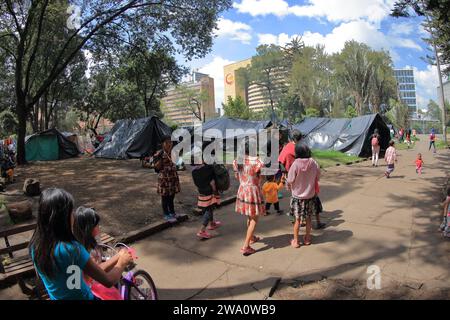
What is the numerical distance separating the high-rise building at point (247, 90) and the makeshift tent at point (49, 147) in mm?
53310

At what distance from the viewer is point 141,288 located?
3.37 metres

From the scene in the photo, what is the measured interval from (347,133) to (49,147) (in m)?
17.1

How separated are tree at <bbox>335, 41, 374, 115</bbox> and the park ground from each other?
3725 centimetres

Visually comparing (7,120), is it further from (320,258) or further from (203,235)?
(320,258)

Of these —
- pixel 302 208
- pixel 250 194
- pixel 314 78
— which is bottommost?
pixel 302 208

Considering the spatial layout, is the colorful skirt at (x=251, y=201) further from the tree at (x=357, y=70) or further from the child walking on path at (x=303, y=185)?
the tree at (x=357, y=70)

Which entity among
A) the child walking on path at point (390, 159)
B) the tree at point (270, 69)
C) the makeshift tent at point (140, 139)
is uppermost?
the tree at point (270, 69)

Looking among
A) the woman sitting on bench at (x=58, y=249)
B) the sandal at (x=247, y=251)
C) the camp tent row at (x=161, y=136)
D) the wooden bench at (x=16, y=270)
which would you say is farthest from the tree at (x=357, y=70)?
the woman sitting on bench at (x=58, y=249)

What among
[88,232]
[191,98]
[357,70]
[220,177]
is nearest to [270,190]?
[220,177]

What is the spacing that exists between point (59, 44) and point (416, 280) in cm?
2490

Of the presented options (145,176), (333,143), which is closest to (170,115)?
(333,143)

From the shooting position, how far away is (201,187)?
577 centimetres

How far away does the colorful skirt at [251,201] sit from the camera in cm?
501

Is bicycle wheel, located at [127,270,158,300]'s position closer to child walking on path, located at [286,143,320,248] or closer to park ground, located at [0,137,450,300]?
park ground, located at [0,137,450,300]
